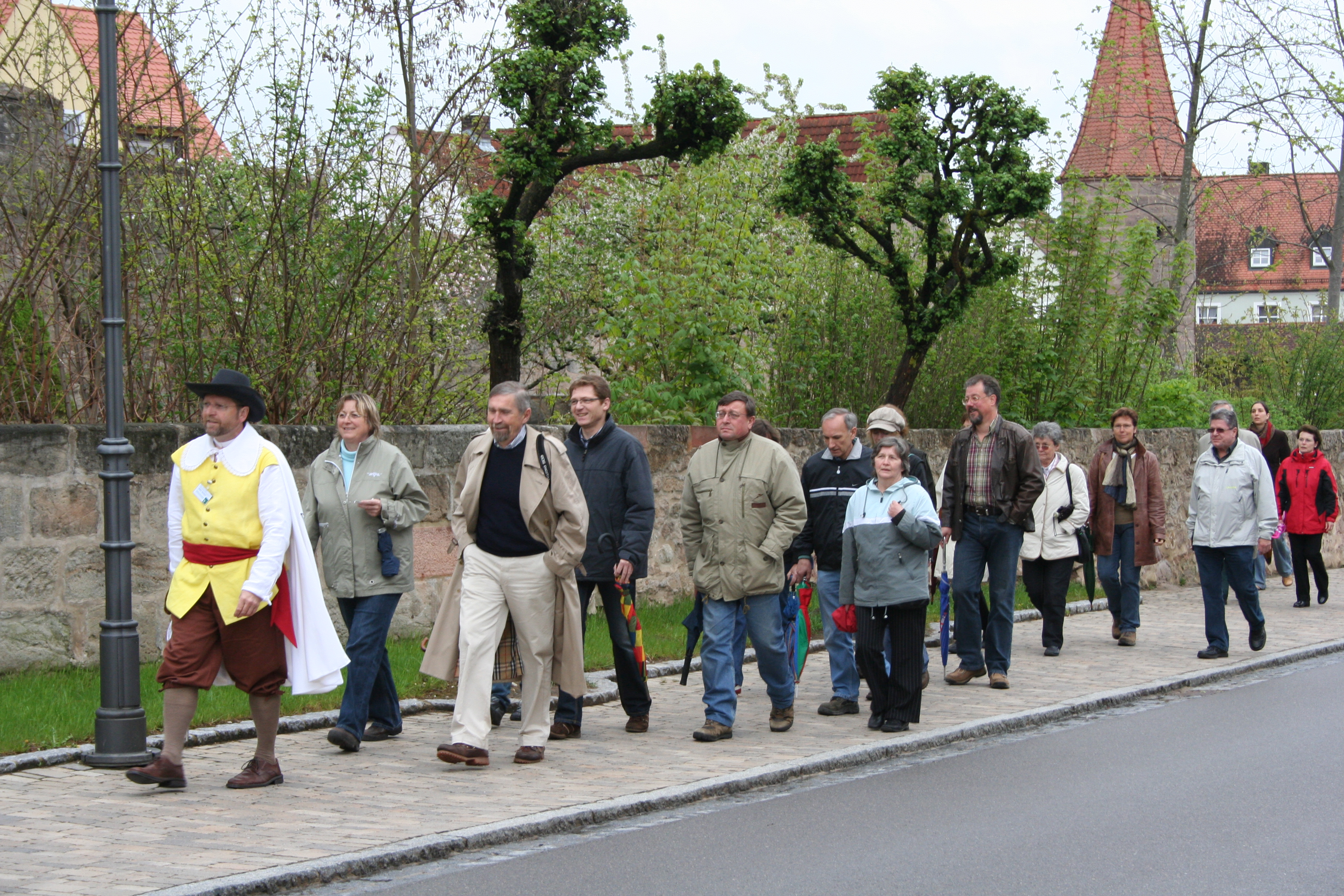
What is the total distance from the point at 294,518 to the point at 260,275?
4522 mm

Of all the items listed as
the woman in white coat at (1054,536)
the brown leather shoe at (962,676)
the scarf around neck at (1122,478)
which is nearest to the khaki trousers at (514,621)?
the brown leather shoe at (962,676)

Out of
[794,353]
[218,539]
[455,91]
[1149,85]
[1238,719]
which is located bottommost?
[1238,719]

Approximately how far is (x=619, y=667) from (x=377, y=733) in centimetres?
137

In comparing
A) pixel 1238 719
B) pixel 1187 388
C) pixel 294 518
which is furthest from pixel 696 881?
pixel 1187 388

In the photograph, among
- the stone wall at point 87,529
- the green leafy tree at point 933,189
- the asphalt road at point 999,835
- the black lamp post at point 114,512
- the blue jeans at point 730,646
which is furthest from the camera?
the green leafy tree at point 933,189

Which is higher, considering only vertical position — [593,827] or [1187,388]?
[1187,388]

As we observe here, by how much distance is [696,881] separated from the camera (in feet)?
18.4

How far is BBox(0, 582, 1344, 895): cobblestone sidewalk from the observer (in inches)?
223

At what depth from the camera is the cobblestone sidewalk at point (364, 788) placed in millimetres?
5668

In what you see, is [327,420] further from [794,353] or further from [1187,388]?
[1187,388]

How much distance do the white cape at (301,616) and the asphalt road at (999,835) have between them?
1.38 metres

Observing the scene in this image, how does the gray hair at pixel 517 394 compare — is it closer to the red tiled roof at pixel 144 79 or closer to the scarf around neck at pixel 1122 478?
the red tiled roof at pixel 144 79

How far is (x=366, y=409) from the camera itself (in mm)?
8000

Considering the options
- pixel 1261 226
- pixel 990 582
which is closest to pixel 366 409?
pixel 990 582
